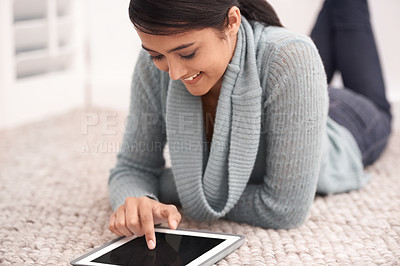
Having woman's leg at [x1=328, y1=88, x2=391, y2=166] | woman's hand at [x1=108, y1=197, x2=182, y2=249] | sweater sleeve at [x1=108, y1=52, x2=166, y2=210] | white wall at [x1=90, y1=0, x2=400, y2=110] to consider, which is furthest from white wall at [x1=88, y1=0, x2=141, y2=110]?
woman's hand at [x1=108, y1=197, x2=182, y2=249]

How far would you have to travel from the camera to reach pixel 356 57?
188cm

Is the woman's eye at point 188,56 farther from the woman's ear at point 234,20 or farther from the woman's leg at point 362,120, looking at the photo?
the woman's leg at point 362,120

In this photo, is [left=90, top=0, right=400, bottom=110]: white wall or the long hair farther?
[left=90, top=0, right=400, bottom=110]: white wall

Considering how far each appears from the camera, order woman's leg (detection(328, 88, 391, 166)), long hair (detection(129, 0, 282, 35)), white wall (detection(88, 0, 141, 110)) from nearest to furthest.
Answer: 1. long hair (detection(129, 0, 282, 35))
2. woman's leg (detection(328, 88, 391, 166))
3. white wall (detection(88, 0, 141, 110))

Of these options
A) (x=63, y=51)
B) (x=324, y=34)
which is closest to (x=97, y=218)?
(x=324, y=34)

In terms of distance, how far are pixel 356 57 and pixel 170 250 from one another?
1163 millimetres

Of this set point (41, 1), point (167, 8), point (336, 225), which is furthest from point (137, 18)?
point (41, 1)

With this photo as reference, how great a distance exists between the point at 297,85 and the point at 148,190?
0.44 metres

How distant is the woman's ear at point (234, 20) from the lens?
104cm

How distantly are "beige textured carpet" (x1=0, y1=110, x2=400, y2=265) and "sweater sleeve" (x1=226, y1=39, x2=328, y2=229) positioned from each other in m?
0.08

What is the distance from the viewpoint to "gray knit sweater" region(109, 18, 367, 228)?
3.63 feet

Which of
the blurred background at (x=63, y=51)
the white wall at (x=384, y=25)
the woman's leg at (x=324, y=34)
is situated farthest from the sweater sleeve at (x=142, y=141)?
the white wall at (x=384, y=25)

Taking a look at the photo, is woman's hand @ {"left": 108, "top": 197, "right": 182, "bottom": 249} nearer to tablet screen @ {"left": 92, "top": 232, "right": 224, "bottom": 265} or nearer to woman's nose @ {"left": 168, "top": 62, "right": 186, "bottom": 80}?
tablet screen @ {"left": 92, "top": 232, "right": 224, "bottom": 265}

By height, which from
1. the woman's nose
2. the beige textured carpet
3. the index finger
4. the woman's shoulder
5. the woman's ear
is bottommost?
the beige textured carpet
